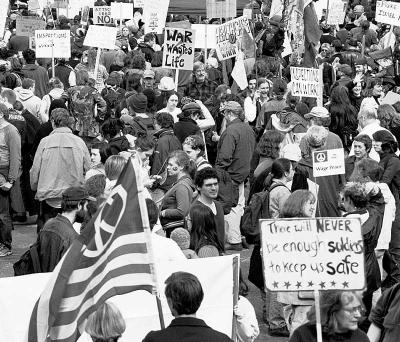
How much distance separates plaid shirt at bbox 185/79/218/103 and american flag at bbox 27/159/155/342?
35.8 feet

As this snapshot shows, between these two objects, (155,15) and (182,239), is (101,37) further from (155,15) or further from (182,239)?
(182,239)

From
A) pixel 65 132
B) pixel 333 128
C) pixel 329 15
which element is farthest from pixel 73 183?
pixel 329 15

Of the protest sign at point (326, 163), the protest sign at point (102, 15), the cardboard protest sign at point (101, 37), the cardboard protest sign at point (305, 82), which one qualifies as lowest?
the protest sign at point (102, 15)

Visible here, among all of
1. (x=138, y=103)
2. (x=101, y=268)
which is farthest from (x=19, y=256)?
(x=101, y=268)

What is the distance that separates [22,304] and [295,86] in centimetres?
888

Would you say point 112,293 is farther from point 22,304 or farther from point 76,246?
point 22,304

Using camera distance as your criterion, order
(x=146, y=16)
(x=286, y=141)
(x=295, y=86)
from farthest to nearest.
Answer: (x=146, y=16) < (x=295, y=86) < (x=286, y=141)

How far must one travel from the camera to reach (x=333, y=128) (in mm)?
16500

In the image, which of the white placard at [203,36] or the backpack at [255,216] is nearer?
the backpack at [255,216]

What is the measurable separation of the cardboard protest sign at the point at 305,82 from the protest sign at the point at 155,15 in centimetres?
604

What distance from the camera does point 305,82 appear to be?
16.2 metres

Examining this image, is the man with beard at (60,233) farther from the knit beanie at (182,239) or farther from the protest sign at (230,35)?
the protest sign at (230,35)

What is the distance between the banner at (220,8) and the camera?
69.4 feet

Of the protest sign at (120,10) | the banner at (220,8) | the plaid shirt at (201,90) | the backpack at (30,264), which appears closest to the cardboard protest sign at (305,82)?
the plaid shirt at (201,90)
